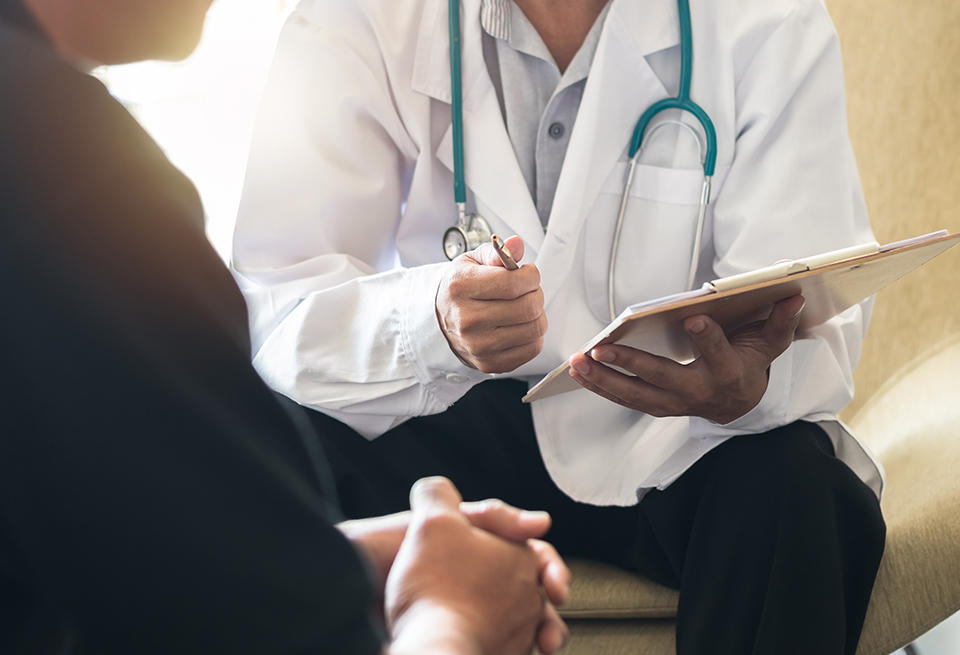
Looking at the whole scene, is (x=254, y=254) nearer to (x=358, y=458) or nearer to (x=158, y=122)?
(x=358, y=458)

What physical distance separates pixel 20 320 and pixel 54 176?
0.20 ft

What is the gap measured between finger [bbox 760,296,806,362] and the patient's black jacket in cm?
46

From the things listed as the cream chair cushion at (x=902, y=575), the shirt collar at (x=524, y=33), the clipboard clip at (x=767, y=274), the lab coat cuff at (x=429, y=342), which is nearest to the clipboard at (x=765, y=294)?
the clipboard clip at (x=767, y=274)

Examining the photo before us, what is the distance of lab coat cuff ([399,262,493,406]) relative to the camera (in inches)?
30.1

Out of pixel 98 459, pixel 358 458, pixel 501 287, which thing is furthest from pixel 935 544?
pixel 98 459

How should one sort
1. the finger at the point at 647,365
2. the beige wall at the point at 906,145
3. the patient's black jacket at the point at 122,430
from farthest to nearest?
the beige wall at the point at 906,145, the finger at the point at 647,365, the patient's black jacket at the point at 122,430

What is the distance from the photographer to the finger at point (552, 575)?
42 centimetres

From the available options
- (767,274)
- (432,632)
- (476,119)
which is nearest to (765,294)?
(767,274)

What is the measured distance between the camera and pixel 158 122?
1690mm

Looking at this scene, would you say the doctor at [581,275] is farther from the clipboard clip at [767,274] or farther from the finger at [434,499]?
the finger at [434,499]

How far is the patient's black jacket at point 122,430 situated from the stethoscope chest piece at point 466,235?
576 millimetres

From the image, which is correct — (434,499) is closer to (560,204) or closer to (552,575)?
(552,575)

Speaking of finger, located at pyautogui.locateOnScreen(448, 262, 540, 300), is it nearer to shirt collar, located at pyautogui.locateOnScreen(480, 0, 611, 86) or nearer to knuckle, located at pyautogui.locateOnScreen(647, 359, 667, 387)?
knuckle, located at pyautogui.locateOnScreen(647, 359, 667, 387)

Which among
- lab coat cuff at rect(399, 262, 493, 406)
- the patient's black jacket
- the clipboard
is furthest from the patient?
lab coat cuff at rect(399, 262, 493, 406)
